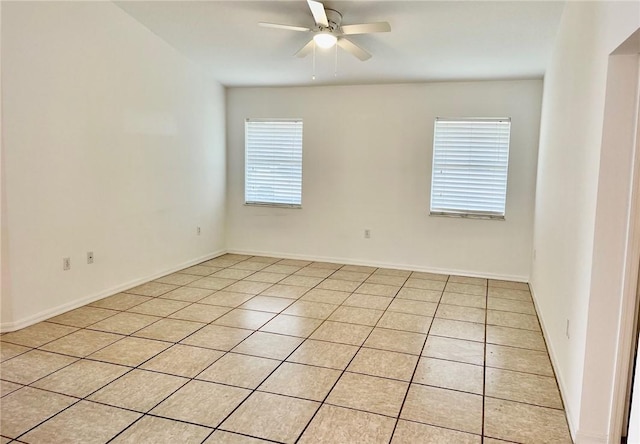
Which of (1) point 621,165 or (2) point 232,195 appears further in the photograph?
(2) point 232,195

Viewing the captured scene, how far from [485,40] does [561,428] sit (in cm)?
332

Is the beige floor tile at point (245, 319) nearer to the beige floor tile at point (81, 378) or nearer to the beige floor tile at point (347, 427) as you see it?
the beige floor tile at point (81, 378)

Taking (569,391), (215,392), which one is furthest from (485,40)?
(215,392)

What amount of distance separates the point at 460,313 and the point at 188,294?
2.63 meters

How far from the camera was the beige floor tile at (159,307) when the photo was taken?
385 cm

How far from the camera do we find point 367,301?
4312 mm

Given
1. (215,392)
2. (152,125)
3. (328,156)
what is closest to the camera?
(215,392)

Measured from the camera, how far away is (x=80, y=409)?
7.53 feet

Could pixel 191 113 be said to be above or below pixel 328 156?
above

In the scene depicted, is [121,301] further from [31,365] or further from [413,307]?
[413,307]

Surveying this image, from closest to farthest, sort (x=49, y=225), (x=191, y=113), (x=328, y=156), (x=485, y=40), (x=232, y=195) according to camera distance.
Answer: (x=49, y=225) < (x=485, y=40) < (x=191, y=113) < (x=328, y=156) < (x=232, y=195)

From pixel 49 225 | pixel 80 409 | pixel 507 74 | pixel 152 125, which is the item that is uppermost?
pixel 507 74

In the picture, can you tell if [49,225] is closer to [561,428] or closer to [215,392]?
[215,392]

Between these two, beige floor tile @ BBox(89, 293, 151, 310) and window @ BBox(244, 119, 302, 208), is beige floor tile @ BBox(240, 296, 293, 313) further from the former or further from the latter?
window @ BBox(244, 119, 302, 208)
